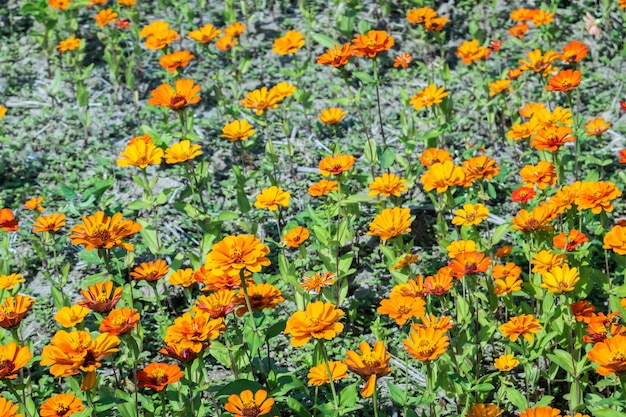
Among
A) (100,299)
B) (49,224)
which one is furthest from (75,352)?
(49,224)

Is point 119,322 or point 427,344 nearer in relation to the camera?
point 427,344

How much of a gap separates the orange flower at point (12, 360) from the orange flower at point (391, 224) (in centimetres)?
147

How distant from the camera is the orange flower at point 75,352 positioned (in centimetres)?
246

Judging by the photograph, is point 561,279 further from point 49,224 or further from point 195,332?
point 49,224

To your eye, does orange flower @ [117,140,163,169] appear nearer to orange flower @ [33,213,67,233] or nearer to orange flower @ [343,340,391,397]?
orange flower @ [33,213,67,233]

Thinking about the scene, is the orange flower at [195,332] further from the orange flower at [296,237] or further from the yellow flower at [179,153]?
A: the yellow flower at [179,153]

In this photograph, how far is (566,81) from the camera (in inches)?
153

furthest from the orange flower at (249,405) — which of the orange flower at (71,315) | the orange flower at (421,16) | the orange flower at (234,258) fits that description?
the orange flower at (421,16)

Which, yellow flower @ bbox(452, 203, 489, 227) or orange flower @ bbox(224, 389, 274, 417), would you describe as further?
yellow flower @ bbox(452, 203, 489, 227)

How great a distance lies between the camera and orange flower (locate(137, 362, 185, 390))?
8.54 feet

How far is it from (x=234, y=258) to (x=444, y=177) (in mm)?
1231

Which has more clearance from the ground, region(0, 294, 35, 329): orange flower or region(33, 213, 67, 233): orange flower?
region(0, 294, 35, 329): orange flower

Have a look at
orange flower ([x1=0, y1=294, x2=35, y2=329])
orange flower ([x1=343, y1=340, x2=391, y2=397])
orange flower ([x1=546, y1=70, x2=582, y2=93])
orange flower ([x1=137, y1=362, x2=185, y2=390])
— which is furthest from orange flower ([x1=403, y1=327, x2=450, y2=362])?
orange flower ([x1=546, y1=70, x2=582, y2=93])

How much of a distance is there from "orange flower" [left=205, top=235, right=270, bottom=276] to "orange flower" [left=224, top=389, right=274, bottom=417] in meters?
0.43
